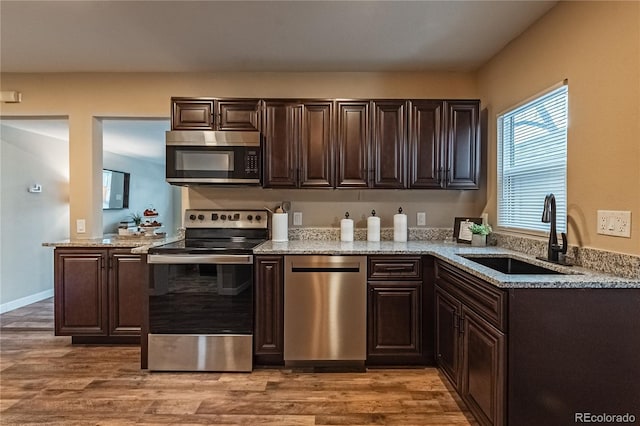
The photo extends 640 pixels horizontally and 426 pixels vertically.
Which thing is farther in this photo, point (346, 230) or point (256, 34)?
point (346, 230)

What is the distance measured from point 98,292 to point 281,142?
81.1 inches

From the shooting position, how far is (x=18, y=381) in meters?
2.56

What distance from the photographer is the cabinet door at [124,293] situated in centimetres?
316

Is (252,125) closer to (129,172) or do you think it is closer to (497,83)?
(497,83)

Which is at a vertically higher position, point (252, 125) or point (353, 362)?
point (252, 125)

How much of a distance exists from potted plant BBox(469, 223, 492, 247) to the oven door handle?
1.84 meters

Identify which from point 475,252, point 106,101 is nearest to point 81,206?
point 106,101

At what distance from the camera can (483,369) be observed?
187cm

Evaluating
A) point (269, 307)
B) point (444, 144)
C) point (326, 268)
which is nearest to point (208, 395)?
point (269, 307)

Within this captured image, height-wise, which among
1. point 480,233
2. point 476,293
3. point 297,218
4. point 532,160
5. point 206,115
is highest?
point 206,115

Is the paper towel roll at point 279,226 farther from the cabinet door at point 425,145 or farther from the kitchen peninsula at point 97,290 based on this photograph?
the cabinet door at point 425,145

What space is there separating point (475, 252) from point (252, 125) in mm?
2022

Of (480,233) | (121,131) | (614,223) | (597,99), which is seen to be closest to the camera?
(614,223)

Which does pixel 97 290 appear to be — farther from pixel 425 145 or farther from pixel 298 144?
pixel 425 145
